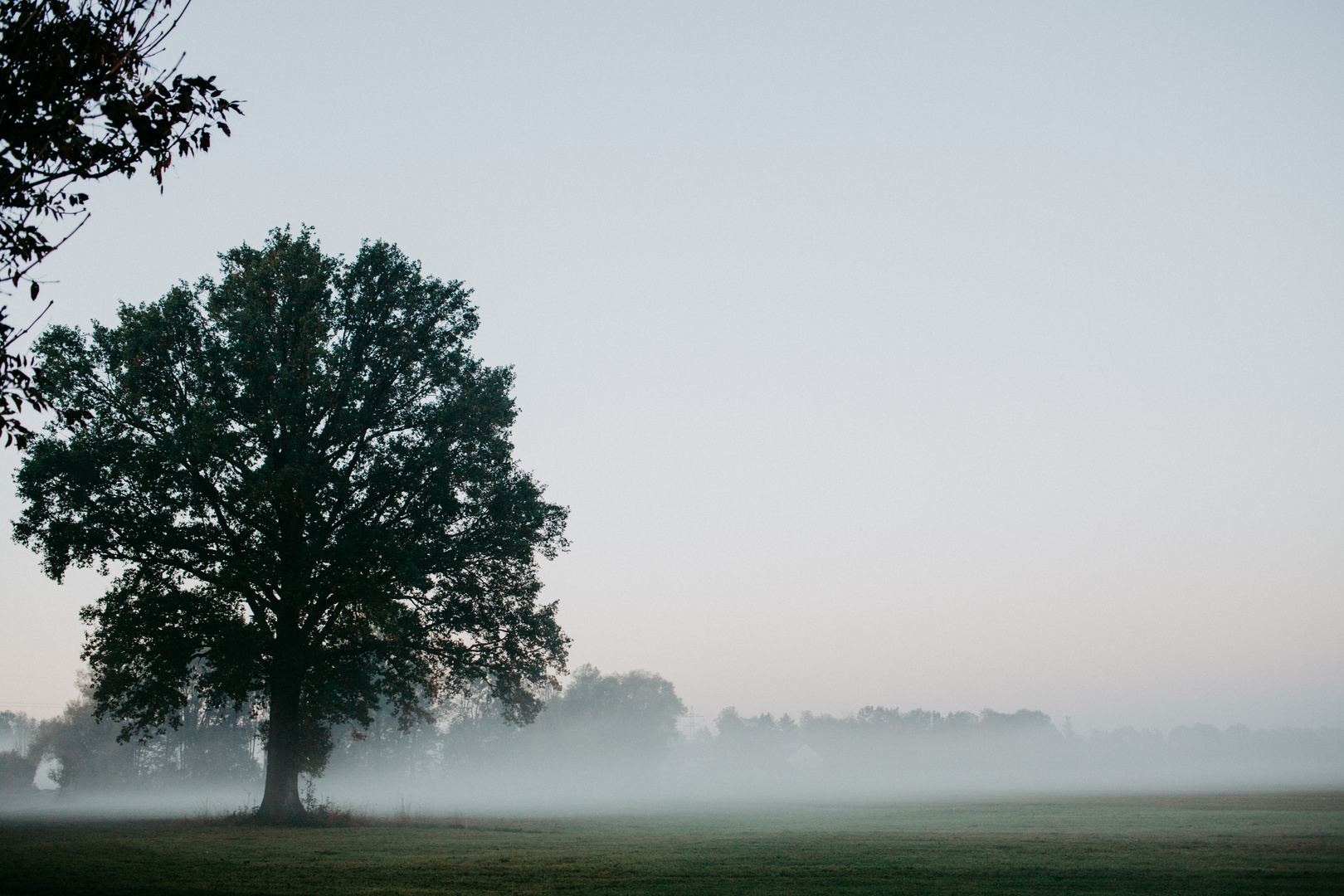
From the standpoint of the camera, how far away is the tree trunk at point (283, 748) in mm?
27469

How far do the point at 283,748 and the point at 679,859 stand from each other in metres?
16.7

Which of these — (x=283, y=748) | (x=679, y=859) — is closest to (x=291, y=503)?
(x=283, y=748)

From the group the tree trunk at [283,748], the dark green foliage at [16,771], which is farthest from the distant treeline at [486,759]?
the tree trunk at [283,748]

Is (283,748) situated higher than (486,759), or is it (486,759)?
(283,748)

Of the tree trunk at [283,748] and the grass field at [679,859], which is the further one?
the tree trunk at [283,748]

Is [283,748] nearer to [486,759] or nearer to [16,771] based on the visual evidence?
[16,771]

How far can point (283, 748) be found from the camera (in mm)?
27844

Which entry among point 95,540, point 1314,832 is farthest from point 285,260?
point 1314,832

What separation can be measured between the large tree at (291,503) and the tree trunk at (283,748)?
0.06 m

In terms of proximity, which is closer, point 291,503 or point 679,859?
point 679,859

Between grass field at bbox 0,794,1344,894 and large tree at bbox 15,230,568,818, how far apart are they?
4613mm

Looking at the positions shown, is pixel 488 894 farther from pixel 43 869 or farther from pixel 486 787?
pixel 486 787

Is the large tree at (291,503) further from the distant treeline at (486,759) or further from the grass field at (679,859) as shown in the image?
the distant treeline at (486,759)

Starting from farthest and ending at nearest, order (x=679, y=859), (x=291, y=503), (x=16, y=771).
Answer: (x=16, y=771) → (x=291, y=503) → (x=679, y=859)
